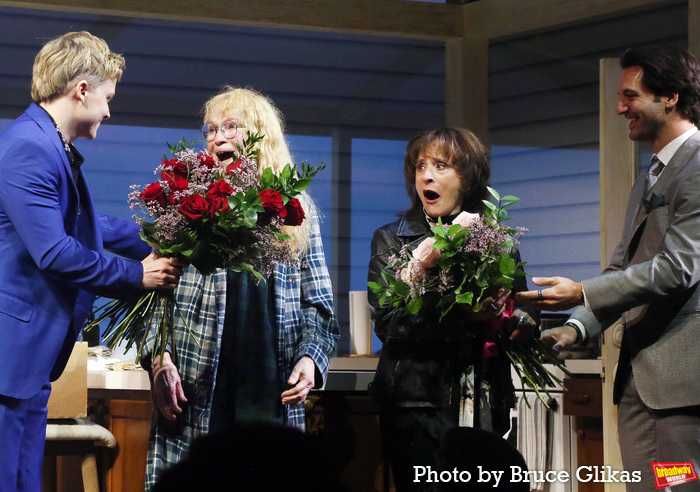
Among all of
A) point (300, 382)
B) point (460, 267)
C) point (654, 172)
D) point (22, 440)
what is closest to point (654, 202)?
point (654, 172)

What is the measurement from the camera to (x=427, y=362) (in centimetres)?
262

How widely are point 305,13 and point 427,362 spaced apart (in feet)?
10.6

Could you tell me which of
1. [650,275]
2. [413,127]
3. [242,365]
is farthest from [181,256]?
[413,127]

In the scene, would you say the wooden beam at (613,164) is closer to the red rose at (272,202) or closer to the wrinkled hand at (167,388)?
the red rose at (272,202)

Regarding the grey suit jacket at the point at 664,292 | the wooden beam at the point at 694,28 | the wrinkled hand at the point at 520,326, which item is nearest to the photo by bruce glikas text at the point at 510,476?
the grey suit jacket at the point at 664,292

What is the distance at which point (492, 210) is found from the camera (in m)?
2.54

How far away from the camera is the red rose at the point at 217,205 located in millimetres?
2375

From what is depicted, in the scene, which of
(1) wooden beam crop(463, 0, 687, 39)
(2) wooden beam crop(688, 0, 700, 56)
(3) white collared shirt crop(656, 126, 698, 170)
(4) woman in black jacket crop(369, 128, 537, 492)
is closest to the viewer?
(4) woman in black jacket crop(369, 128, 537, 492)

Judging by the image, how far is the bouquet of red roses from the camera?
7.88 ft

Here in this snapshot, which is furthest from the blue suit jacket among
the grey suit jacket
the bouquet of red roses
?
the grey suit jacket

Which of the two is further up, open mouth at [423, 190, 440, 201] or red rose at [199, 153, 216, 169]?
red rose at [199, 153, 216, 169]

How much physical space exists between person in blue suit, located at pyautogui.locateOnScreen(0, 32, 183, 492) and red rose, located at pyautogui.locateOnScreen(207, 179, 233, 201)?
0.25m

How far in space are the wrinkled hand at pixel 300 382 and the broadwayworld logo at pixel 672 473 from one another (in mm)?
1074

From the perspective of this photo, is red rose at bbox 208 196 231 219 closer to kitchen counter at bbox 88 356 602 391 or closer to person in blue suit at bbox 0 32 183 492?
person in blue suit at bbox 0 32 183 492
